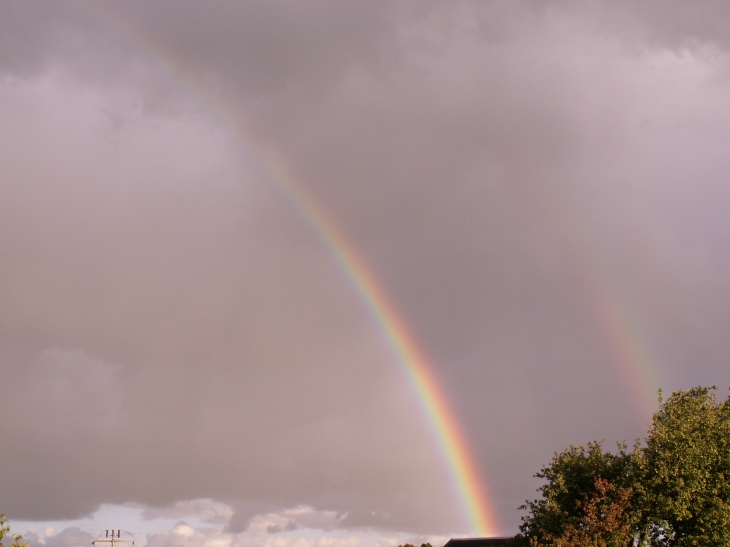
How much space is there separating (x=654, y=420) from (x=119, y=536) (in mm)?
71963

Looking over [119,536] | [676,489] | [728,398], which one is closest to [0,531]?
[676,489]

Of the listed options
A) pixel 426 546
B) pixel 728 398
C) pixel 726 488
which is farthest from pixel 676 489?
pixel 426 546

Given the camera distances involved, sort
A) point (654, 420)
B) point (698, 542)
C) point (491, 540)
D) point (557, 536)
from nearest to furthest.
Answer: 1. point (698, 542)
2. point (654, 420)
3. point (557, 536)
4. point (491, 540)

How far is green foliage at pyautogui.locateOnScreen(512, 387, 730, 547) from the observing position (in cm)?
4122

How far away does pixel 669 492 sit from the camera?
1682 inches

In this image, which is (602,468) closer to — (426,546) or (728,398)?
(728,398)

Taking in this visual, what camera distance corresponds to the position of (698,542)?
40969mm

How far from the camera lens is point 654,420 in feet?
149

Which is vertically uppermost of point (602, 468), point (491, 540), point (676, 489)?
point (491, 540)

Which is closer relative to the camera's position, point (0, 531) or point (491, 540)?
point (0, 531)

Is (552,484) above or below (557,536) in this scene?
above

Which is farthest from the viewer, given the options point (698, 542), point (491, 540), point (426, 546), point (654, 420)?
point (426, 546)

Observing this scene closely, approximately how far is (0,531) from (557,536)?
33122 mm

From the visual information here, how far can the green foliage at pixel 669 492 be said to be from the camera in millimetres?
41219
